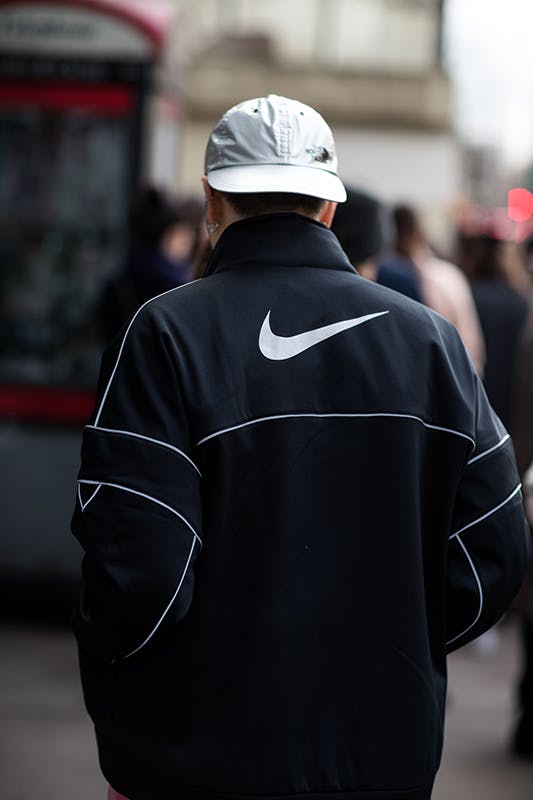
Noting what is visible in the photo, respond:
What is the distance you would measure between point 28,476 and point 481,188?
75322 millimetres

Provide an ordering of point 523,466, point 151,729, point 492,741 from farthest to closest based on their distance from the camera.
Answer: point 492,741
point 523,466
point 151,729

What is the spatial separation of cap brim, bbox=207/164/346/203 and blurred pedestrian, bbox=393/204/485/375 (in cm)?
351

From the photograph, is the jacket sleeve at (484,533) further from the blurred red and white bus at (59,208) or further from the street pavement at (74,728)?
the blurred red and white bus at (59,208)

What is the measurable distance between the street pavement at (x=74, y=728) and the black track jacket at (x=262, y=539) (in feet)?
8.12

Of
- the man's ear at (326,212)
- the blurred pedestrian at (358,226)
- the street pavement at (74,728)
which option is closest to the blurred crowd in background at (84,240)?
the street pavement at (74,728)

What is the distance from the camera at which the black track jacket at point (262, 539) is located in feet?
7.57

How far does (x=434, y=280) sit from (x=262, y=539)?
157 inches

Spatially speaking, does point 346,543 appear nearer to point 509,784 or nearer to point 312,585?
point 312,585

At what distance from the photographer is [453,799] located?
4.88m

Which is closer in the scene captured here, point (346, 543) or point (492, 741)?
point (346, 543)

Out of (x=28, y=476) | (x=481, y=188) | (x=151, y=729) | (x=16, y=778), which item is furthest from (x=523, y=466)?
(x=481, y=188)

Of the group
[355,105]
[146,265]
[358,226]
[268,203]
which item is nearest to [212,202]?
[268,203]

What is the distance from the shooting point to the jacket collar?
8.13 feet

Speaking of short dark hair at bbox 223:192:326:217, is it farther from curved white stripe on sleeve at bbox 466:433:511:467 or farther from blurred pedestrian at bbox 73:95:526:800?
curved white stripe on sleeve at bbox 466:433:511:467
